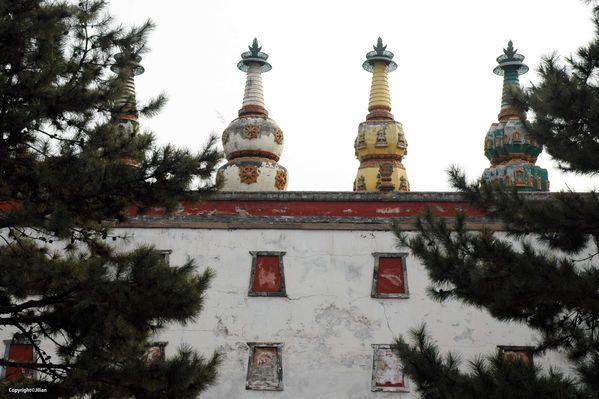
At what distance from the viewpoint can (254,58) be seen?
21922 millimetres

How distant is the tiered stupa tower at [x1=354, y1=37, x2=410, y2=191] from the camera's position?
68.3ft

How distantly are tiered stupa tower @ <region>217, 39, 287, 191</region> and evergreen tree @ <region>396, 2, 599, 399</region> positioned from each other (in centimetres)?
856

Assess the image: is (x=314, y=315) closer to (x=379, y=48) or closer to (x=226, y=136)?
(x=226, y=136)

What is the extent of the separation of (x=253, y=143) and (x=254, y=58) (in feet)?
7.42

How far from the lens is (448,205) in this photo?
16.8 m

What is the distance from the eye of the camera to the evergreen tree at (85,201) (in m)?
9.98

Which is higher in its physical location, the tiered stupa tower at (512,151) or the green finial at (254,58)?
the green finial at (254,58)

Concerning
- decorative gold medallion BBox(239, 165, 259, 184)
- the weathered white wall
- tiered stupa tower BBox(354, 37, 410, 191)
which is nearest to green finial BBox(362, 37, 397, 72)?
tiered stupa tower BBox(354, 37, 410, 191)

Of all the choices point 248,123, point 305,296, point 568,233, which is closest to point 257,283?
point 305,296

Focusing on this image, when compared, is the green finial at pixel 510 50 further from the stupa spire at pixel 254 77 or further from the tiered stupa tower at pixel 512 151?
the stupa spire at pixel 254 77

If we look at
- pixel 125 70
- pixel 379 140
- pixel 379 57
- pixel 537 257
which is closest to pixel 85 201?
pixel 125 70

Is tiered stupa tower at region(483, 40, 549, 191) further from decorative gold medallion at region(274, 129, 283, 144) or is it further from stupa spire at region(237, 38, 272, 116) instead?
stupa spire at region(237, 38, 272, 116)

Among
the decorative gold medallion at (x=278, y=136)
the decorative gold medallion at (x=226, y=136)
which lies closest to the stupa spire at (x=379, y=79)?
the decorative gold medallion at (x=278, y=136)

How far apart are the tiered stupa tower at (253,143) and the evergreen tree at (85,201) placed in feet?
27.3
